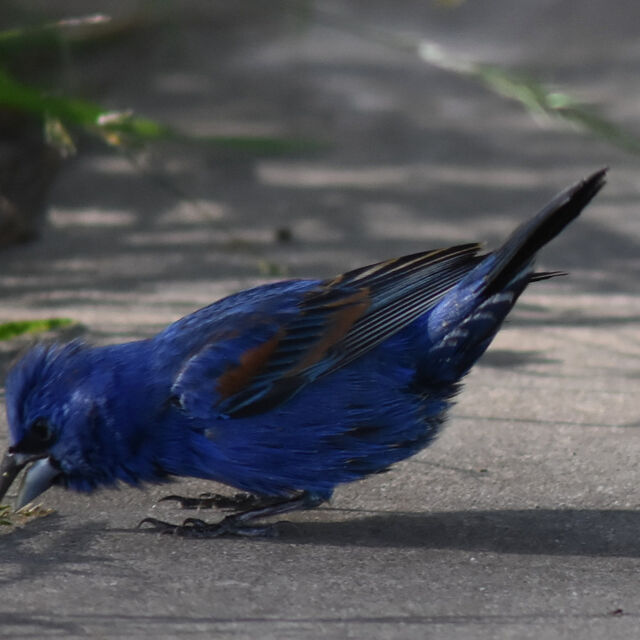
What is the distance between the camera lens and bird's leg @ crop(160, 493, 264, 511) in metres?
3.37

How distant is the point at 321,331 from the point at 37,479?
32.3 inches

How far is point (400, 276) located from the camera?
3.45 meters

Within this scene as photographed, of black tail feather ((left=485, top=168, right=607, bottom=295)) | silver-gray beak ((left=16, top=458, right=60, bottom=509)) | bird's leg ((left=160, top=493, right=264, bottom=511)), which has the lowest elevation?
bird's leg ((left=160, top=493, right=264, bottom=511))

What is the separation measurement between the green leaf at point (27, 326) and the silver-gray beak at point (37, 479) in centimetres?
119

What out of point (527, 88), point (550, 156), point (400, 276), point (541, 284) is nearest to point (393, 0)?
point (550, 156)

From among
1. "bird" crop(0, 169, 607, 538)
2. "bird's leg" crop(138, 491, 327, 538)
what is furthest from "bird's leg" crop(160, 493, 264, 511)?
"bird's leg" crop(138, 491, 327, 538)

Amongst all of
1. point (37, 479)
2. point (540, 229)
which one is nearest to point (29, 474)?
point (37, 479)

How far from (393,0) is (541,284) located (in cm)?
475

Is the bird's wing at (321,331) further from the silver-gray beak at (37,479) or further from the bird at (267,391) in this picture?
the silver-gray beak at (37,479)

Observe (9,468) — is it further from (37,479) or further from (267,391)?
(267,391)

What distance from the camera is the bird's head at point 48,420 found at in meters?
3.08

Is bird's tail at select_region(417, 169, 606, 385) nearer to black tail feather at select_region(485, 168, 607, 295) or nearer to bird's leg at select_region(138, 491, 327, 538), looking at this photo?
black tail feather at select_region(485, 168, 607, 295)

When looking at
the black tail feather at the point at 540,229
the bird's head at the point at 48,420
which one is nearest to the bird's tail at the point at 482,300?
the black tail feather at the point at 540,229

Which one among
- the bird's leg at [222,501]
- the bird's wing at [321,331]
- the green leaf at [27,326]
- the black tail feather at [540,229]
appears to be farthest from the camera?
the green leaf at [27,326]
